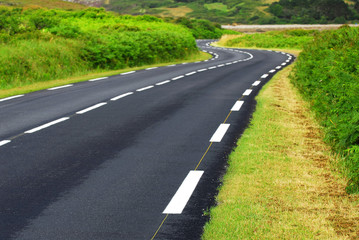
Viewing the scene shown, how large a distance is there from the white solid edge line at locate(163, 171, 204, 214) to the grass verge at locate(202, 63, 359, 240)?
359mm

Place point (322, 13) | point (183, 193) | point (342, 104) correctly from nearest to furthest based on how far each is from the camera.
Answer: point (183, 193) → point (342, 104) → point (322, 13)

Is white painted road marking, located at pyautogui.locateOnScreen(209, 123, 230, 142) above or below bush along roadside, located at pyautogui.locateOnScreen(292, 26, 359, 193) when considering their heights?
below

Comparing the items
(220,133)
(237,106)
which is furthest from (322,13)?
(220,133)

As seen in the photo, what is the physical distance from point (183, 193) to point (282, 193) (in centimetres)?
117

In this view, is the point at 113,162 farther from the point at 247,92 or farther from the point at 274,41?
the point at 274,41

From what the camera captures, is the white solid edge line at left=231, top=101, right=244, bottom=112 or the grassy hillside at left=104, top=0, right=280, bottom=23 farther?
the grassy hillside at left=104, top=0, right=280, bottom=23

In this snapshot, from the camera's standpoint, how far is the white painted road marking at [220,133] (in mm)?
8508

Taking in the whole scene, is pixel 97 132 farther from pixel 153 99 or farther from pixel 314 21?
pixel 314 21

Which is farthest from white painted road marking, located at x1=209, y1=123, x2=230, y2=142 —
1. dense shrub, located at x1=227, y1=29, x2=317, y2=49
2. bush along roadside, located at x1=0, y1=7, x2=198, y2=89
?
dense shrub, located at x1=227, y1=29, x2=317, y2=49

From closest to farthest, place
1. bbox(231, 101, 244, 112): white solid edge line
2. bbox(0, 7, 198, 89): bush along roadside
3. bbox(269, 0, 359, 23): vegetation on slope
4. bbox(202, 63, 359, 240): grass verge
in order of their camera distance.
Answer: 1. bbox(202, 63, 359, 240): grass verge
2. bbox(231, 101, 244, 112): white solid edge line
3. bbox(0, 7, 198, 89): bush along roadside
4. bbox(269, 0, 359, 23): vegetation on slope

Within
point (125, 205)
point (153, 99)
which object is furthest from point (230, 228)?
point (153, 99)

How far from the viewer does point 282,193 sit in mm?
5680

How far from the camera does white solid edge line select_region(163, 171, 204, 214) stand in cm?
516

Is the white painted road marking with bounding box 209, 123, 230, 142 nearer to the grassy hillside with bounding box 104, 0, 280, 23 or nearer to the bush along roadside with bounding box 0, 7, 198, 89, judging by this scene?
the bush along roadside with bounding box 0, 7, 198, 89
